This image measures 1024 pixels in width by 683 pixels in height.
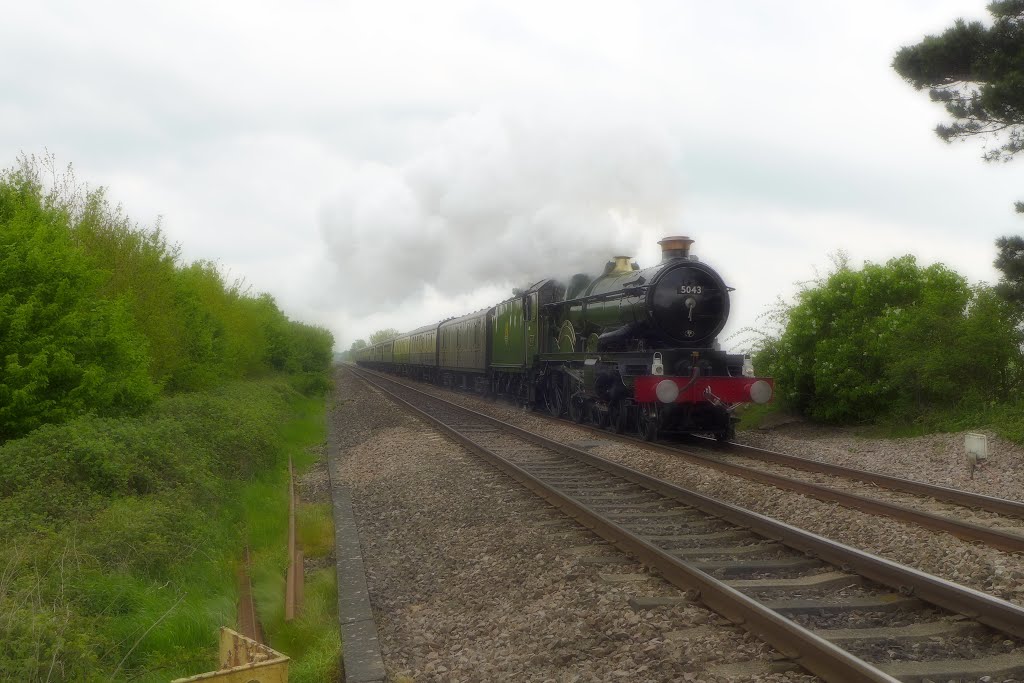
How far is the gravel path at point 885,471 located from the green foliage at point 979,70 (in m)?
5.24

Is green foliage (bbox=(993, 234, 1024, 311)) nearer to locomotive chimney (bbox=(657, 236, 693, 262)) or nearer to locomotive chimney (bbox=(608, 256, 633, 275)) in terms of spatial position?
locomotive chimney (bbox=(657, 236, 693, 262))

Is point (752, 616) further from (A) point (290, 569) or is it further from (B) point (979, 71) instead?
(B) point (979, 71)

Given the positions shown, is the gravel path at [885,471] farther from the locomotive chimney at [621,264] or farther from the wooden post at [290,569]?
the wooden post at [290,569]

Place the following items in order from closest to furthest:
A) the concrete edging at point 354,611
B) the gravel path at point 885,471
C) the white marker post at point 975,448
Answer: the concrete edging at point 354,611, the gravel path at point 885,471, the white marker post at point 975,448

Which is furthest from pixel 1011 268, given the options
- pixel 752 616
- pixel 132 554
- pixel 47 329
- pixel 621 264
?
pixel 47 329

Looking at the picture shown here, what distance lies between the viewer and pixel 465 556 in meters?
7.07

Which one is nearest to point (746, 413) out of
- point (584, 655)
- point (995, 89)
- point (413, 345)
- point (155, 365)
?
point (995, 89)

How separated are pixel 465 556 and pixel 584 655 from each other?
2592 millimetres

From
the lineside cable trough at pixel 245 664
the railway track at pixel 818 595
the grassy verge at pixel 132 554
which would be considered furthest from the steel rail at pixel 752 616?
the lineside cable trough at pixel 245 664

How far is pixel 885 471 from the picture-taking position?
1090cm

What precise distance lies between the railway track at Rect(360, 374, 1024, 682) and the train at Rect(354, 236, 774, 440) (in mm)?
4880

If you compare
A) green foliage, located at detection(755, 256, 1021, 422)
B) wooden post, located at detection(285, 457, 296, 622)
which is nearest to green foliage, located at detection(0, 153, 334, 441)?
wooden post, located at detection(285, 457, 296, 622)

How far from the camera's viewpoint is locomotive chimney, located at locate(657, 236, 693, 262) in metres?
14.4

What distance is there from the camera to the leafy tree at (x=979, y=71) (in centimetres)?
1329
